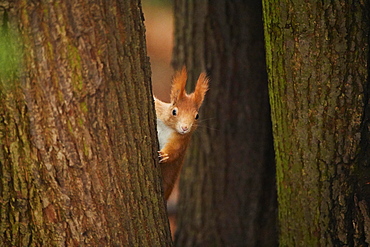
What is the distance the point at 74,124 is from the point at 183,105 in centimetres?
107

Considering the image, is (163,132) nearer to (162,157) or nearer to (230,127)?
(162,157)

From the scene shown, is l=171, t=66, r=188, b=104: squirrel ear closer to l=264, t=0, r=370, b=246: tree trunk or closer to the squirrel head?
the squirrel head

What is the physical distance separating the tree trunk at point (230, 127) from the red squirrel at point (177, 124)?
645 millimetres

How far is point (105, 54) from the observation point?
169cm

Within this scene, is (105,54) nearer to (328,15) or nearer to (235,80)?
(328,15)

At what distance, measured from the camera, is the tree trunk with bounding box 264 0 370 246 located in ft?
7.42

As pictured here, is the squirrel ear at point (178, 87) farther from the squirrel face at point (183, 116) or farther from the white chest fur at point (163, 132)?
the white chest fur at point (163, 132)

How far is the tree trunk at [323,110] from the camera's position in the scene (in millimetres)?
2262

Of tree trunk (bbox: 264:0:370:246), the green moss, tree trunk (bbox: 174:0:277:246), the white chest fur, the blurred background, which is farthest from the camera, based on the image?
the blurred background

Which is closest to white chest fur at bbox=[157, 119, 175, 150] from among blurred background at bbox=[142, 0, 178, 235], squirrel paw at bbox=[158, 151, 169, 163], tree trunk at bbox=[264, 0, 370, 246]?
squirrel paw at bbox=[158, 151, 169, 163]

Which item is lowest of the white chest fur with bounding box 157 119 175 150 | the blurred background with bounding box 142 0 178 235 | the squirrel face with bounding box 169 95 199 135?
the white chest fur with bounding box 157 119 175 150

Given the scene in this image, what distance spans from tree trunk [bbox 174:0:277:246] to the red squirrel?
0.65m

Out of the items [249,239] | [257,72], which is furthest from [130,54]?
[249,239]

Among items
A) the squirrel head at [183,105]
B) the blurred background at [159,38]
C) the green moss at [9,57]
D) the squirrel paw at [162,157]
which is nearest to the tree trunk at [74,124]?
the green moss at [9,57]
